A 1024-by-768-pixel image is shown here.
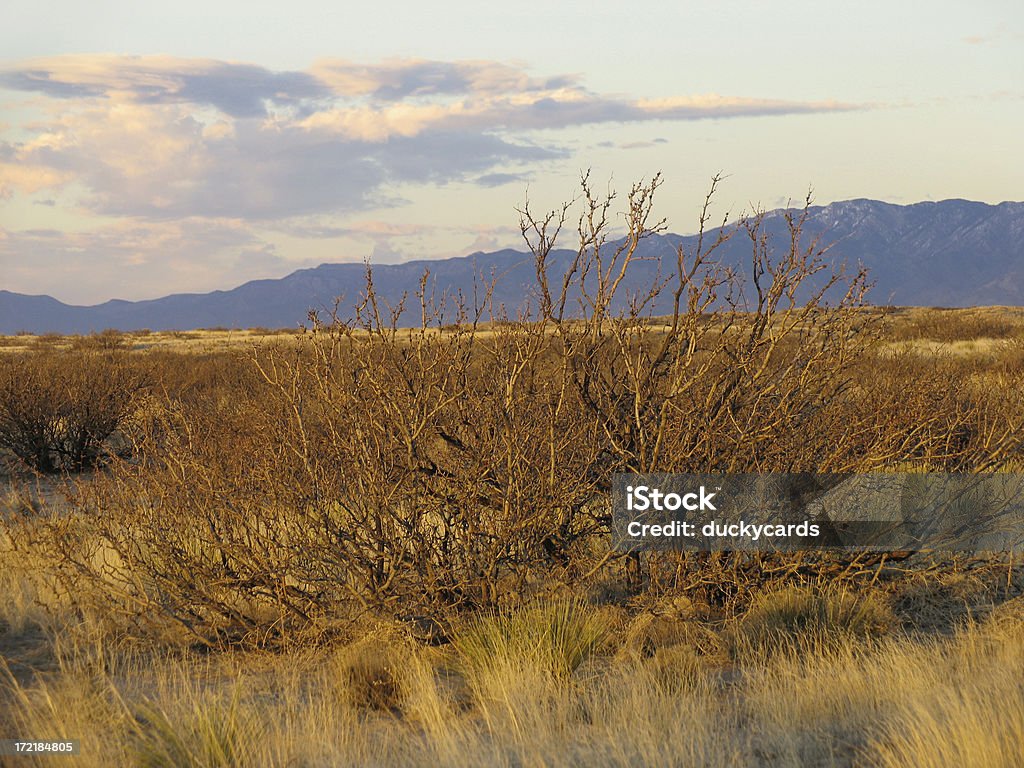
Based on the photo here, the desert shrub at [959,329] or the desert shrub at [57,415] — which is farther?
the desert shrub at [959,329]

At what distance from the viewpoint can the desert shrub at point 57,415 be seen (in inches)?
518

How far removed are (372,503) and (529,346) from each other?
1.31m

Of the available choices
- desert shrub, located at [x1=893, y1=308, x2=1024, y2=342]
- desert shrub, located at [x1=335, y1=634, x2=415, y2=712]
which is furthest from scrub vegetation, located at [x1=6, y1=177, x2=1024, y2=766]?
desert shrub, located at [x1=893, y1=308, x2=1024, y2=342]

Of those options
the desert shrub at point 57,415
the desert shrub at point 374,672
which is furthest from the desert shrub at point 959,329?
the desert shrub at point 374,672

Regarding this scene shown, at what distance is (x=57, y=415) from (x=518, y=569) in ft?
33.5

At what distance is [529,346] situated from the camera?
5609 mm

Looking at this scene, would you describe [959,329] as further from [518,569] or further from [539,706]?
[539,706]

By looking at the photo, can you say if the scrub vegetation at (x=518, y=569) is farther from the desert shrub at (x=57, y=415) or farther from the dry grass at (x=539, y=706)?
the desert shrub at (x=57, y=415)

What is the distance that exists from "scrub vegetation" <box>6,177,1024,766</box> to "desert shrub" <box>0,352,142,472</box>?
714cm

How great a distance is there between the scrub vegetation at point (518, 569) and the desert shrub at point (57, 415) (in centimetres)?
714
